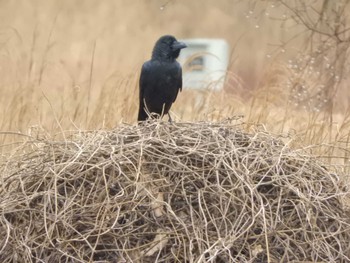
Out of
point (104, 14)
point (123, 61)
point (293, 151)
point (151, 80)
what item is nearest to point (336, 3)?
point (151, 80)

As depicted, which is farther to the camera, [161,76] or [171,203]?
[161,76]

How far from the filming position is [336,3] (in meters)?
6.66

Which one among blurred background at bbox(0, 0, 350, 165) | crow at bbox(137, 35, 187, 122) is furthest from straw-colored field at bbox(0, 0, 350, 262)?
crow at bbox(137, 35, 187, 122)

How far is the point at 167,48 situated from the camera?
5680 mm

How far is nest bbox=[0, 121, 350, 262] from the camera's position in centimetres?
313

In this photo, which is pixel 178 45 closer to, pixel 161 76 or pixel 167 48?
pixel 167 48

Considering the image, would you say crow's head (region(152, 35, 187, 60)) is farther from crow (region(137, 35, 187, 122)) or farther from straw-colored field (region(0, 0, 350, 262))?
straw-colored field (region(0, 0, 350, 262))

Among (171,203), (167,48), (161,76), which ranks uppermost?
(167,48)

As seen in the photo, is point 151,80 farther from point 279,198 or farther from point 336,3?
point 279,198

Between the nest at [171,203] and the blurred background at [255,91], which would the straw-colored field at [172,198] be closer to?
the nest at [171,203]

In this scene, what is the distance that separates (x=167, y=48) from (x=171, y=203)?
260cm

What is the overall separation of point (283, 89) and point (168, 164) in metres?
3.30

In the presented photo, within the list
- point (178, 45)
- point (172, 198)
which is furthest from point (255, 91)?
point (172, 198)

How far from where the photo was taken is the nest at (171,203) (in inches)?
123
